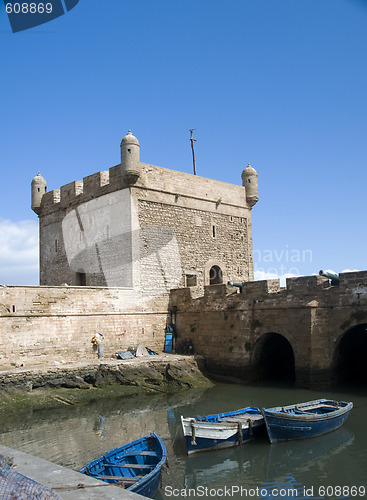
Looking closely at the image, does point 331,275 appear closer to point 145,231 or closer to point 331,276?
point 331,276

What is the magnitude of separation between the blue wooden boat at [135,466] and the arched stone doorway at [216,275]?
13.9 metres

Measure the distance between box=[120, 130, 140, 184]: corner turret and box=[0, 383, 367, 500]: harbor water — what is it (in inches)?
343

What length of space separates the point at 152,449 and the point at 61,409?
611 cm

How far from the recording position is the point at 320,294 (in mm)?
15875

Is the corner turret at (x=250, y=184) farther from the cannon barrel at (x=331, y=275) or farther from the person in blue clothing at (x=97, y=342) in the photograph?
the person in blue clothing at (x=97, y=342)

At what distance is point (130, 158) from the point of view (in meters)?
19.5

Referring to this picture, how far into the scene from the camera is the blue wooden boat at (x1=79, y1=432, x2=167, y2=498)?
7508mm

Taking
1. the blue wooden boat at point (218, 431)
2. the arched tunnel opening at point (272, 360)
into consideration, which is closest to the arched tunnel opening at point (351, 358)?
the arched tunnel opening at point (272, 360)

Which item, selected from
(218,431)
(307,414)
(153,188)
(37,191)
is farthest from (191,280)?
→ (218,431)

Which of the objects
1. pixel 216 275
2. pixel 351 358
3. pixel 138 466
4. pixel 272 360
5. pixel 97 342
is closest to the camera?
pixel 138 466

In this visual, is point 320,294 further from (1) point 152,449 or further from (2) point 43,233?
(2) point 43,233

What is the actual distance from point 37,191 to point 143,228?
306 inches

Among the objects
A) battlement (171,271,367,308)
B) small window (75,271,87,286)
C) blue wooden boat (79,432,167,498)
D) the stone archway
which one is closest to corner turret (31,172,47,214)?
small window (75,271,87,286)

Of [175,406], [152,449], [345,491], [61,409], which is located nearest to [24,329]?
[61,409]
